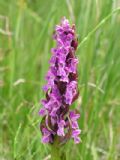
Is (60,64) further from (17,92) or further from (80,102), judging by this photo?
(17,92)

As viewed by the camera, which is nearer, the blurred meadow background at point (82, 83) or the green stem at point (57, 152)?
the green stem at point (57, 152)

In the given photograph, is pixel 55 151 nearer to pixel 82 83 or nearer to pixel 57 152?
pixel 57 152

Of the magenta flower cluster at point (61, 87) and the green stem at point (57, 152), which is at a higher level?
the magenta flower cluster at point (61, 87)

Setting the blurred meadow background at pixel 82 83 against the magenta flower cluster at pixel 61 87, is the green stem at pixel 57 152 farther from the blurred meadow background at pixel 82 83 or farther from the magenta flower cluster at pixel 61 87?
the blurred meadow background at pixel 82 83

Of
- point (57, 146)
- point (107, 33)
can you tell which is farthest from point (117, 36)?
point (57, 146)

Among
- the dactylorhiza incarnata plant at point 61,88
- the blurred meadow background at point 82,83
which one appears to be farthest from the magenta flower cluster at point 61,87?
the blurred meadow background at point 82,83

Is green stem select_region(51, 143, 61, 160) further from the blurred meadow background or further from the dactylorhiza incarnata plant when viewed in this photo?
the blurred meadow background

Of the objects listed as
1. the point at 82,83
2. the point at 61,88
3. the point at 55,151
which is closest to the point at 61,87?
the point at 61,88
